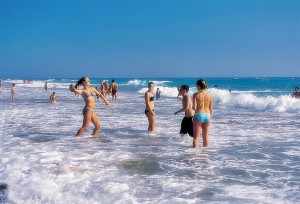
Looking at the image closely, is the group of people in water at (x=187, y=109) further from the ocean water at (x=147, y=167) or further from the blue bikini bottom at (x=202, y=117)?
the ocean water at (x=147, y=167)

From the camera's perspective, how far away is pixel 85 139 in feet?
32.6

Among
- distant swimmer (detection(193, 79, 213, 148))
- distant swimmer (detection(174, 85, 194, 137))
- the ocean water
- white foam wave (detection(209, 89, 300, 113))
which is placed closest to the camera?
the ocean water

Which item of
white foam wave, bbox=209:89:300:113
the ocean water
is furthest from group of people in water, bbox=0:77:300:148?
white foam wave, bbox=209:89:300:113

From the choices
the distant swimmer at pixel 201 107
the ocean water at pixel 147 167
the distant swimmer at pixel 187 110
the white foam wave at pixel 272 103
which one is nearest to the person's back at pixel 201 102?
the distant swimmer at pixel 201 107

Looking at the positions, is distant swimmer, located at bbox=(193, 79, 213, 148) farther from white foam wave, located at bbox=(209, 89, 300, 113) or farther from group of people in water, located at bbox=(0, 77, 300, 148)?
white foam wave, located at bbox=(209, 89, 300, 113)

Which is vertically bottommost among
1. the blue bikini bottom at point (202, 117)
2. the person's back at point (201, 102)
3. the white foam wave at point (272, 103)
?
the white foam wave at point (272, 103)

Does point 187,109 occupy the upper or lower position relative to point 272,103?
upper

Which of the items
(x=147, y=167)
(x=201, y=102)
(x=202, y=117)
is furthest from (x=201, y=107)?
(x=147, y=167)

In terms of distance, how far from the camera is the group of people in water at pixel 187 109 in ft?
27.3

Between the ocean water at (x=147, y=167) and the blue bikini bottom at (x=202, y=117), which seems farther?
the blue bikini bottom at (x=202, y=117)

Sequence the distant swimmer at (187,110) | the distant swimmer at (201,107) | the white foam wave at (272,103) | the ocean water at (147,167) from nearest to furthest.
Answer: the ocean water at (147,167) → the distant swimmer at (201,107) → the distant swimmer at (187,110) → the white foam wave at (272,103)

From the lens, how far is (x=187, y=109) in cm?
1000

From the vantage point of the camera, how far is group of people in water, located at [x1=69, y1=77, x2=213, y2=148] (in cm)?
833

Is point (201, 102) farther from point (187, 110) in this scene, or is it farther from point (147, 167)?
point (147, 167)
